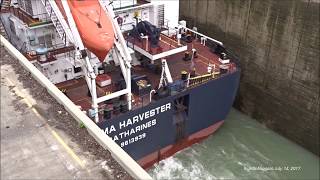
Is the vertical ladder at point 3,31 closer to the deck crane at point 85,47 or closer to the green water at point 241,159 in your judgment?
the deck crane at point 85,47

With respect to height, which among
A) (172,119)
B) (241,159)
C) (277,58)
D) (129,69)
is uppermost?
(129,69)

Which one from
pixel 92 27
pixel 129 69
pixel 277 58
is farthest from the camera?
pixel 277 58

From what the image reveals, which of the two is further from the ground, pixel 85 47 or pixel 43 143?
pixel 85 47

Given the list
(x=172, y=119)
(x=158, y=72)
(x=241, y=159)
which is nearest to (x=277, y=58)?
(x=241, y=159)

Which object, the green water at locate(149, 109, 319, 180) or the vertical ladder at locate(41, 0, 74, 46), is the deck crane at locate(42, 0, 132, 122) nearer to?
the vertical ladder at locate(41, 0, 74, 46)

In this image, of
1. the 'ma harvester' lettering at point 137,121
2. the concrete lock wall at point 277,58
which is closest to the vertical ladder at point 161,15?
the concrete lock wall at point 277,58

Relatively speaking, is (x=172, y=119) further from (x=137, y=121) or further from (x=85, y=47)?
(x=85, y=47)

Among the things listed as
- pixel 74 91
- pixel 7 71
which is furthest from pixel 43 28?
pixel 7 71

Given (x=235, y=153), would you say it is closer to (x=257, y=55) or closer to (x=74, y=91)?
(x=257, y=55)
